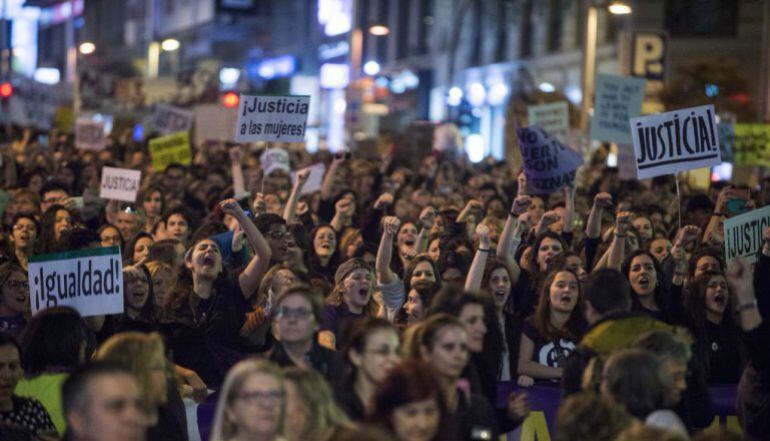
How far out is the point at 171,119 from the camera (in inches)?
909

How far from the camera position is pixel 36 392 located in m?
7.04

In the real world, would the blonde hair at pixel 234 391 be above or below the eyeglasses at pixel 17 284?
below

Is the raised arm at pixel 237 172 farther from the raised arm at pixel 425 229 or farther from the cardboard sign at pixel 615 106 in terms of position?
the cardboard sign at pixel 615 106

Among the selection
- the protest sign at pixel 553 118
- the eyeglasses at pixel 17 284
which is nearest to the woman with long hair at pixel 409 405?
the eyeglasses at pixel 17 284

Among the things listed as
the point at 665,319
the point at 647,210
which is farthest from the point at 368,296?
the point at 647,210

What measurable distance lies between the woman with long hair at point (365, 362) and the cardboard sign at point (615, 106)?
40.3 ft

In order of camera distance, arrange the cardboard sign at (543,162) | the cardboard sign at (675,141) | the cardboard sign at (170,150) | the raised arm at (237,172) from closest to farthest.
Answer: the cardboard sign at (675,141) → the cardboard sign at (543,162) → the raised arm at (237,172) → the cardboard sign at (170,150)

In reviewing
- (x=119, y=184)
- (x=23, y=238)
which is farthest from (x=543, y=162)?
(x=119, y=184)

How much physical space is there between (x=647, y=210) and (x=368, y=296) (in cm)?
563

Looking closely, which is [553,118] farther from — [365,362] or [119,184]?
[365,362]

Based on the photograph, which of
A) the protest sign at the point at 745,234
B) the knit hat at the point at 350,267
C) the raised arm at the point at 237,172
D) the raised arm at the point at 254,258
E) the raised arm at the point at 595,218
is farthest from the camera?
the raised arm at the point at 237,172

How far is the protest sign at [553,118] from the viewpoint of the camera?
19.7m

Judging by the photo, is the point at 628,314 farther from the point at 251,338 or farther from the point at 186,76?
the point at 186,76

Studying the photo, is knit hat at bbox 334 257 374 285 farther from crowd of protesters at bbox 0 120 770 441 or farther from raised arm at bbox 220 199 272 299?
raised arm at bbox 220 199 272 299
